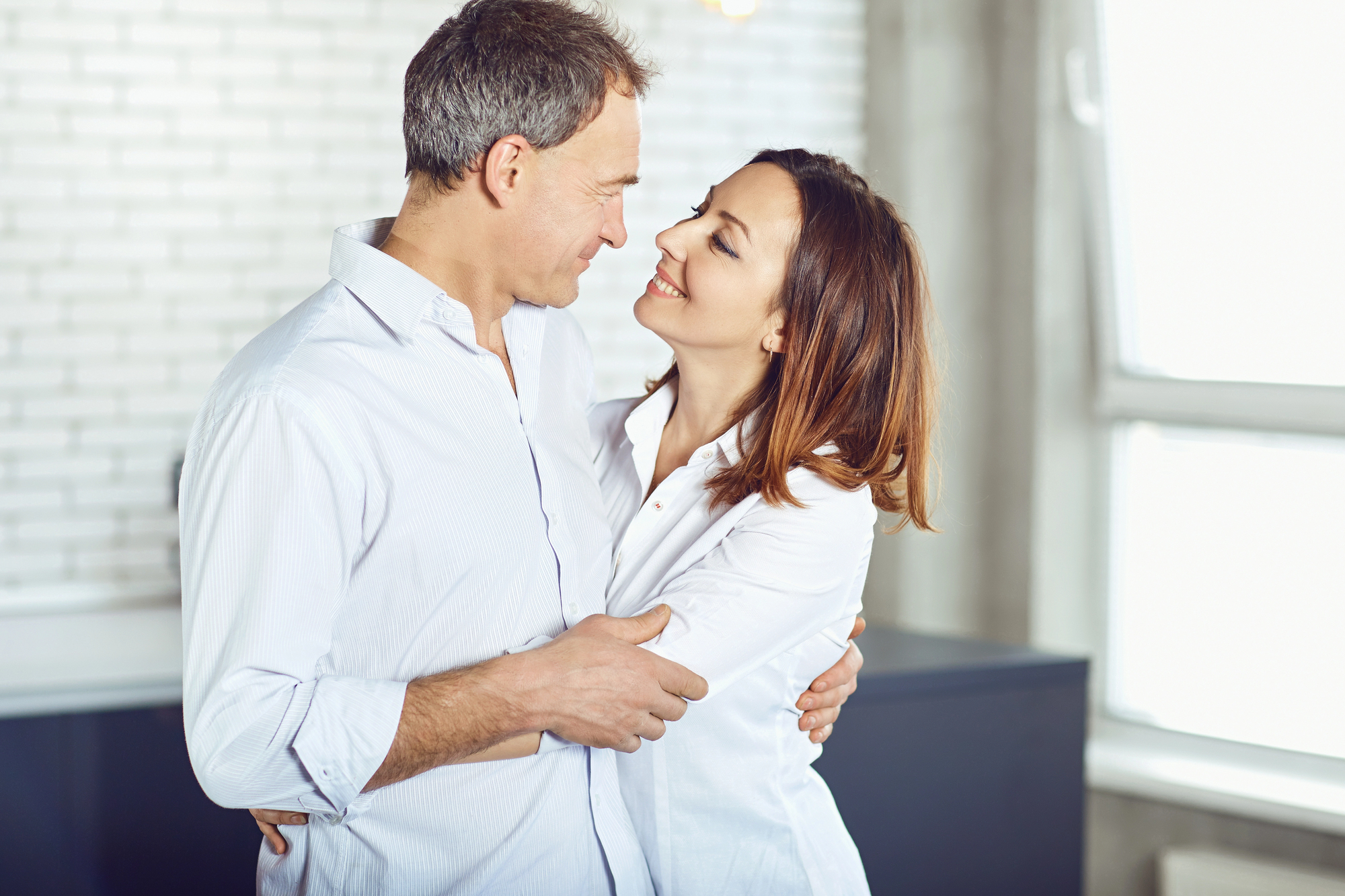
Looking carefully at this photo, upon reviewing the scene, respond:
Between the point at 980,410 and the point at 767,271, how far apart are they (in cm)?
206

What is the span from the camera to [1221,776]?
3.33 metres

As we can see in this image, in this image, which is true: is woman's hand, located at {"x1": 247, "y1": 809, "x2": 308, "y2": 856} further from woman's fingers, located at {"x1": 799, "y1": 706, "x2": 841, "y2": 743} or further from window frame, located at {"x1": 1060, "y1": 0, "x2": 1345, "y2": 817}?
window frame, located at {"x1": 1060, "y1": 0, "x2": 1345, "y2": 817}

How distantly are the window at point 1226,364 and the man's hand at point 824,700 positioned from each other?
191cm

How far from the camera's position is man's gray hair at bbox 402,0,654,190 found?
1572 mm

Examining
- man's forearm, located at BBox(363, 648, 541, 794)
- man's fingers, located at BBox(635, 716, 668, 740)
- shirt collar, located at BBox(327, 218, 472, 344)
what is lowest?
man's fingers, located at BBox(635, 716, 668, 740)

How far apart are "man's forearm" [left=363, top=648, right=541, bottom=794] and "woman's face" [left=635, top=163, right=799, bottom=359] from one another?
61cm

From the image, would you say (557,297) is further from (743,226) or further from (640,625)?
(640,625)

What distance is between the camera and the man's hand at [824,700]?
182cm

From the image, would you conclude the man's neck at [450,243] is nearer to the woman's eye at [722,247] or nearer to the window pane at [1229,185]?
the woman's eye at [722,247]

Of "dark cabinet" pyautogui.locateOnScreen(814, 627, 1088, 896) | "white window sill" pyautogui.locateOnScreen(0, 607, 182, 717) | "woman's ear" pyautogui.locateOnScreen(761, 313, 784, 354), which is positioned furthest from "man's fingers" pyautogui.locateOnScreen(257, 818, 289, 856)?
"dark cabinet" pyautogui.locateOnScreen(814, 627, 1088, 896)

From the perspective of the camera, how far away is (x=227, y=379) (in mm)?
1400

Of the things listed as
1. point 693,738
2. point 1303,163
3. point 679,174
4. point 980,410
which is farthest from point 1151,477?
point 693,738

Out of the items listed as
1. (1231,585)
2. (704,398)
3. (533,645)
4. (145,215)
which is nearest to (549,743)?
(533,645)

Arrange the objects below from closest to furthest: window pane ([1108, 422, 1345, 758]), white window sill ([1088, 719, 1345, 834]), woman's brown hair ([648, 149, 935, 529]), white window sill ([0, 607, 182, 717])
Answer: woman's brown hair ([648, 149, 935, 529])
white window sill ([0, 607, 182, 717])
white window sill ([1088, 719, 1345, 834])
window pane ([1108, 422, 1345, 758])
